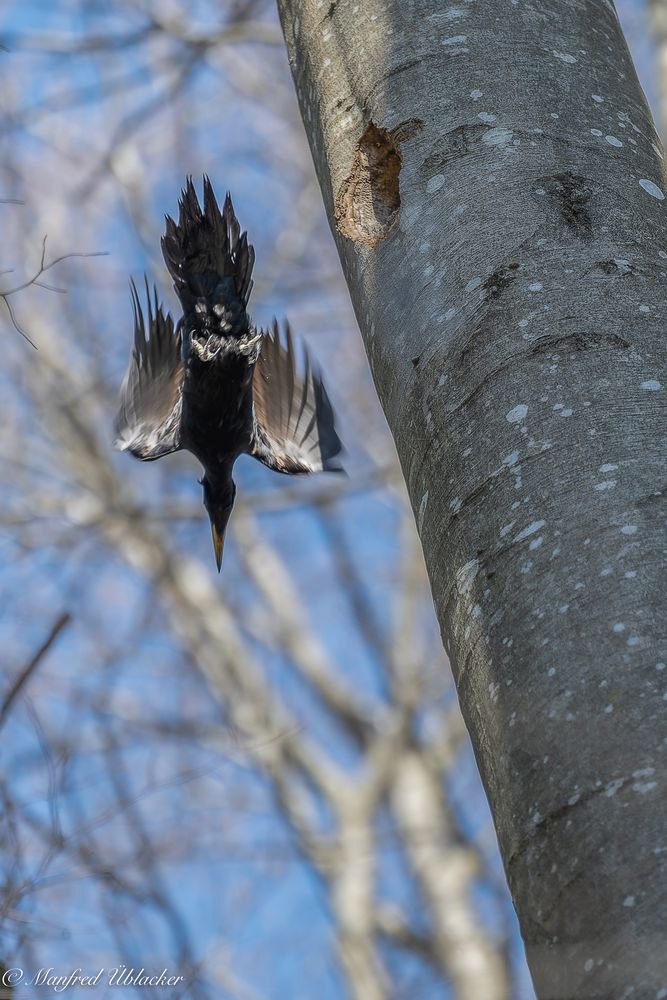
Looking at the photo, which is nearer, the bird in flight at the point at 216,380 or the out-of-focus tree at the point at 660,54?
the bird in flight at the point at 216,380

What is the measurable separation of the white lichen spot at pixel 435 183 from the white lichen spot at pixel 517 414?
45 centimetres

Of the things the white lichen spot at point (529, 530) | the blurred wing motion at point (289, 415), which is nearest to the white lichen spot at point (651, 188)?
the white lichen spot at point (529, 530)

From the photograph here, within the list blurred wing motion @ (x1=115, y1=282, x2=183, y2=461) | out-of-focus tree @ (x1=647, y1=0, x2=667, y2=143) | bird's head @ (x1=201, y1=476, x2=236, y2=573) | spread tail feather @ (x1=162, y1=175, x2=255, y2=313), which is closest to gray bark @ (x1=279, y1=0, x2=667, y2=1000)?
spread tail feather @ (x1=162, y1=175, x2=255, y2=313)

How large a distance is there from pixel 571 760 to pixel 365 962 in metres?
6.21

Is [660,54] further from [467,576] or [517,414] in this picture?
[467,576]

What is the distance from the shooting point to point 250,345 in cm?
352

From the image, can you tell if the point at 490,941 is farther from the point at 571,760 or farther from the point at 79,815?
the point at 571,760

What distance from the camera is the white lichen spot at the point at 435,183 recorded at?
1647mm

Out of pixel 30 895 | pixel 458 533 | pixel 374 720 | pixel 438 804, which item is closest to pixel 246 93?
pixel 374 720

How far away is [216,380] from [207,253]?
19.5 inches

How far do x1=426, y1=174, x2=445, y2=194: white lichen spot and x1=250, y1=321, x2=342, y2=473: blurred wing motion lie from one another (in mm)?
2123

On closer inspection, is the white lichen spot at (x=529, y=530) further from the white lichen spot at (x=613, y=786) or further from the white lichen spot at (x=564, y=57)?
the white lichen spot at (x=564, y=57)

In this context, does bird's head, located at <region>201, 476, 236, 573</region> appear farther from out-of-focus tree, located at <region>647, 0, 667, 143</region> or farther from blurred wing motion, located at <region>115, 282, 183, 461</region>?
out-of-focus tree, located at <region>647, 0, 667, 143</region>

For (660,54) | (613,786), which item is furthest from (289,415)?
(613,786)
